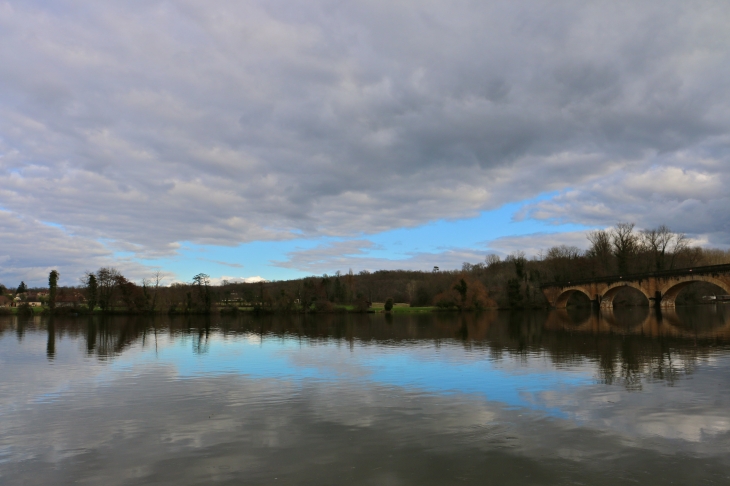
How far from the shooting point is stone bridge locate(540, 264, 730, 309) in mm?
64562

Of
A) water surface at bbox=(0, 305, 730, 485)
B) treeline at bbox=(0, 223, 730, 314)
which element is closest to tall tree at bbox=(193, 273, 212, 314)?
treeline at bbox=(0, 223, 730, 314)

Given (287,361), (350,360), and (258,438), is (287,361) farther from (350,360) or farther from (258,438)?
(258,438)

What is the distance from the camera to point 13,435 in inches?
458

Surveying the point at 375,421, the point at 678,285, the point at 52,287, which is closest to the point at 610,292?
the point at 678,285

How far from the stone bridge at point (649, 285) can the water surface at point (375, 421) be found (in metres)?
50.5

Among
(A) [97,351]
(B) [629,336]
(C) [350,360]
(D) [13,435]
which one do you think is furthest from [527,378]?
(A) [97,351]

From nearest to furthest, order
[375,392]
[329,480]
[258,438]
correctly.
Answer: [329,480] → [258,438] → [375,392]

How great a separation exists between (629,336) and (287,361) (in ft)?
83.9

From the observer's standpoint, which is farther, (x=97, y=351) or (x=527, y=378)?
(x=97, y=351)

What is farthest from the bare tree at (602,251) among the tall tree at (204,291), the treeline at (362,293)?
the tall tree at (204,291)

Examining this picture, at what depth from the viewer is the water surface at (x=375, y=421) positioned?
8797 mm

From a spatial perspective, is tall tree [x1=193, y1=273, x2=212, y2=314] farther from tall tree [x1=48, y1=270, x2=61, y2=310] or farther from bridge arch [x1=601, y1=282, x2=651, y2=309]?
bridge arch [x1=601, y1=282, x2=651, y2=309]

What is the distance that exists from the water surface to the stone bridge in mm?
50492

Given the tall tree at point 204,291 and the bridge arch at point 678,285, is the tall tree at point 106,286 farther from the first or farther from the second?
the bridge arch at point 678,285
